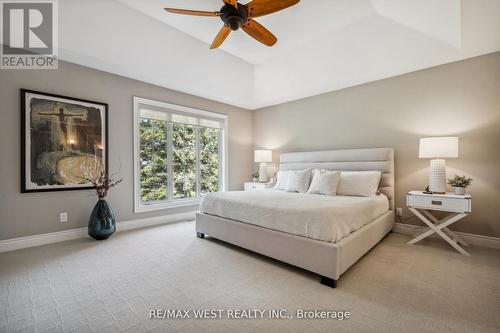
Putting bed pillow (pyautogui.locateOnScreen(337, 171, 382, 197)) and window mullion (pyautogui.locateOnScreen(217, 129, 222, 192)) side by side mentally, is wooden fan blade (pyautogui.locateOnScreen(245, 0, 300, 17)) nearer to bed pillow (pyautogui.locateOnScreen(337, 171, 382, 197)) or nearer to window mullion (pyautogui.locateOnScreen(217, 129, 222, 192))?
bed pillow (pyautogui.locateOnScreen(337, 171, 382, 197))

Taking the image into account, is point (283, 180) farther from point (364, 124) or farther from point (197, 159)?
point (197, 159)

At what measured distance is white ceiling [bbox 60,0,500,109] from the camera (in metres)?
2.63

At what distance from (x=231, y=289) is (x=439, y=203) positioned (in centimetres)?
263

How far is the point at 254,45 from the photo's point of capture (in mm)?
3811

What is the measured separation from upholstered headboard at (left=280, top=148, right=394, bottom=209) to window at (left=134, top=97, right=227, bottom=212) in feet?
5.43

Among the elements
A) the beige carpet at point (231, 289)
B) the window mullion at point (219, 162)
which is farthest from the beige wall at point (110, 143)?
the window mullion at point (219, 162)

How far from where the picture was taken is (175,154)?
441 cm

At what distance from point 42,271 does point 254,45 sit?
407 cm

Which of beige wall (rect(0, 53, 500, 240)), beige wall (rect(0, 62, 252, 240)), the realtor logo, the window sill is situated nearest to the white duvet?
beige wall (rect(0, 53, 500, 240))

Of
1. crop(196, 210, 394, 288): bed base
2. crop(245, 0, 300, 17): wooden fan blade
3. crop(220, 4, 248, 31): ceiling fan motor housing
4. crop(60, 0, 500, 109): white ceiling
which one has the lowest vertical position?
crop(196, 210, 394, 288): bed base

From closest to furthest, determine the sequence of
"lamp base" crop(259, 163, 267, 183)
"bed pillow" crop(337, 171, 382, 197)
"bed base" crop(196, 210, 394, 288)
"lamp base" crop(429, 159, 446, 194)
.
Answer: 1. "bed base" crop(196, 210, 394, 288)
2. "lamp base" crop(429, 159, 446, 194)
3. "bed pillow" crop(337, 171, 382, 197)
4. "lamp base" crop(259, 163, 267, 183)

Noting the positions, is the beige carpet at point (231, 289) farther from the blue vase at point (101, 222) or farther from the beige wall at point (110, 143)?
the beige wall at point (110, 143)

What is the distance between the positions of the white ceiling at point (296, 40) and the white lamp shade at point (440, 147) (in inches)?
45.5

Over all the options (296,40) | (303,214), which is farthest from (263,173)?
(303,214)
